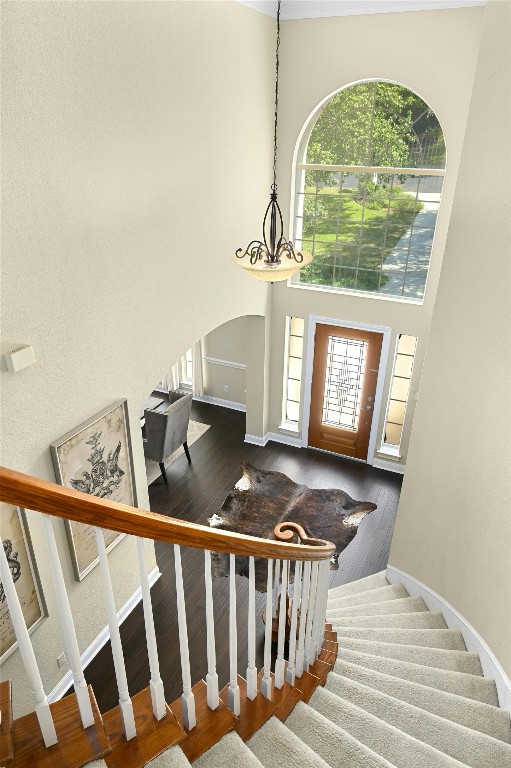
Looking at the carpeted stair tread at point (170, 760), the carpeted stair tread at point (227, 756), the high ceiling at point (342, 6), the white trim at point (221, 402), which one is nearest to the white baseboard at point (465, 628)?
the carpeted stair tread at point (227, 756)

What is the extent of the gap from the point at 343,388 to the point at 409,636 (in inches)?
159

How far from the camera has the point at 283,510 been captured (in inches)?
260

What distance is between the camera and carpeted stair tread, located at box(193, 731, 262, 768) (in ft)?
6.00

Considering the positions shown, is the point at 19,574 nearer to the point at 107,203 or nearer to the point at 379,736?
the point at 379,736

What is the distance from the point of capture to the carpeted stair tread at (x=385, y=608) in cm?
437

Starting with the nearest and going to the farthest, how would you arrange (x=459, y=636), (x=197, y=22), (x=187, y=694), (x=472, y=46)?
(x=187, y=694)
(x=459, y=636)
(x=197, y=22)
(x=472, y=46)

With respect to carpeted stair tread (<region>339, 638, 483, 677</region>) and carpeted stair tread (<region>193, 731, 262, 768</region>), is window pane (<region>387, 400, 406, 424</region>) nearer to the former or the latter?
carpeted stair tread (<region>339, 638, 483, 677</region>)

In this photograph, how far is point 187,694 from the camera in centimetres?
179

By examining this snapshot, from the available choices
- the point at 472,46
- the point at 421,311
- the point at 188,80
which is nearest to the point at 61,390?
the point at 188,80

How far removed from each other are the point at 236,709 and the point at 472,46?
19.2ft

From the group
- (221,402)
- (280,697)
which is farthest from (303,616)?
(221,402)

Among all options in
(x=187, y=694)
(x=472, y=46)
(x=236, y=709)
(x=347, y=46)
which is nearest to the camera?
(x=187, y=694)

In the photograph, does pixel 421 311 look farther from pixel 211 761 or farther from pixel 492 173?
pixel 211 761

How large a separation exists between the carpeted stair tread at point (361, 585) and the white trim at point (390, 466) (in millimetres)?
2262
